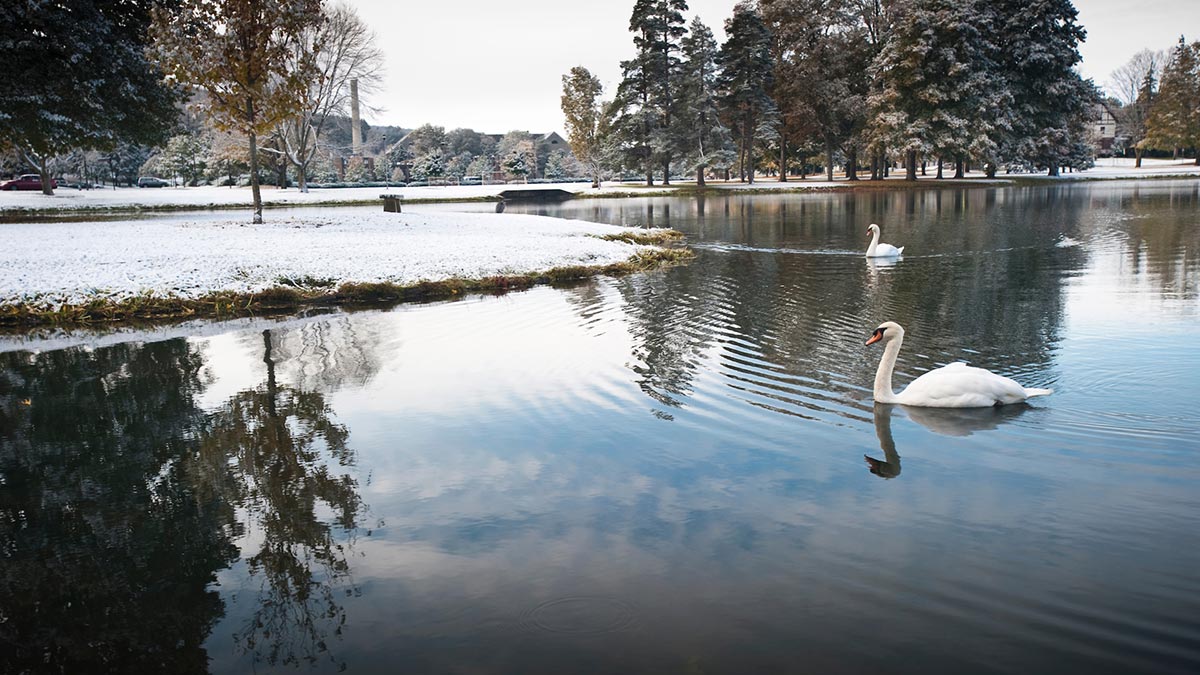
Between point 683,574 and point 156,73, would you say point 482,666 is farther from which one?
point 156,73

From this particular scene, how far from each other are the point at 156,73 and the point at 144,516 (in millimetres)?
30254

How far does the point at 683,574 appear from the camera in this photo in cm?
478

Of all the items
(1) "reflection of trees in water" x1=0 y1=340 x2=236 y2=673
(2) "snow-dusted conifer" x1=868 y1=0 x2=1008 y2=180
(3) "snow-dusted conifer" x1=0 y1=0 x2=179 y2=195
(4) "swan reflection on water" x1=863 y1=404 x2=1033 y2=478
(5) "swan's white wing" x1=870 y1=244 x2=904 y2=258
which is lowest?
(1) "reflection of trees in water" x1=0 y1=340 x2=236 y2=673

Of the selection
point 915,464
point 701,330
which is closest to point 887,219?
point 701,330

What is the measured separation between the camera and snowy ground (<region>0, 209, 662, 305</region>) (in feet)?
51.5

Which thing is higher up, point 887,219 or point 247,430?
point 887,219

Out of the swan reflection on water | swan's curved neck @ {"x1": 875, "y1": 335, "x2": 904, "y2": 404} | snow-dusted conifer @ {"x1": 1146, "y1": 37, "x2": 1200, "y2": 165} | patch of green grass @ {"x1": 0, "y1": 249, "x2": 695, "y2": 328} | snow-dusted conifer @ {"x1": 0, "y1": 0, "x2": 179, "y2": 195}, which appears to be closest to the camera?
the swan reflection on water

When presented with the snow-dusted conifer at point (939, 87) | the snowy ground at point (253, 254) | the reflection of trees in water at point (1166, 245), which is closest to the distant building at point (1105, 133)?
the snow-dusted conifer at point (939, 87)

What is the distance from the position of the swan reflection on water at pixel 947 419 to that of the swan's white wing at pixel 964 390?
0.07 m

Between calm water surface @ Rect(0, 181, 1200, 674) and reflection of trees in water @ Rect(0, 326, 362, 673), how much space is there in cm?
3

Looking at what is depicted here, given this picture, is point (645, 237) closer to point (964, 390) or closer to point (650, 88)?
point (964, 390)

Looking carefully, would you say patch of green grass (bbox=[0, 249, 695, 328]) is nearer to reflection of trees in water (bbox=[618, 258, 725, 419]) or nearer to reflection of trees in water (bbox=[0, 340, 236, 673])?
reflection of trees in water (bbox=[618, 258, 725, 419])


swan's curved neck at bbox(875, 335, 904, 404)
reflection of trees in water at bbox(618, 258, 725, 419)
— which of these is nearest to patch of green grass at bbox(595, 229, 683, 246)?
reflection of trees in water at bbox(618, 258, 725, 419)

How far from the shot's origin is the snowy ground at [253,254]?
619 inches
